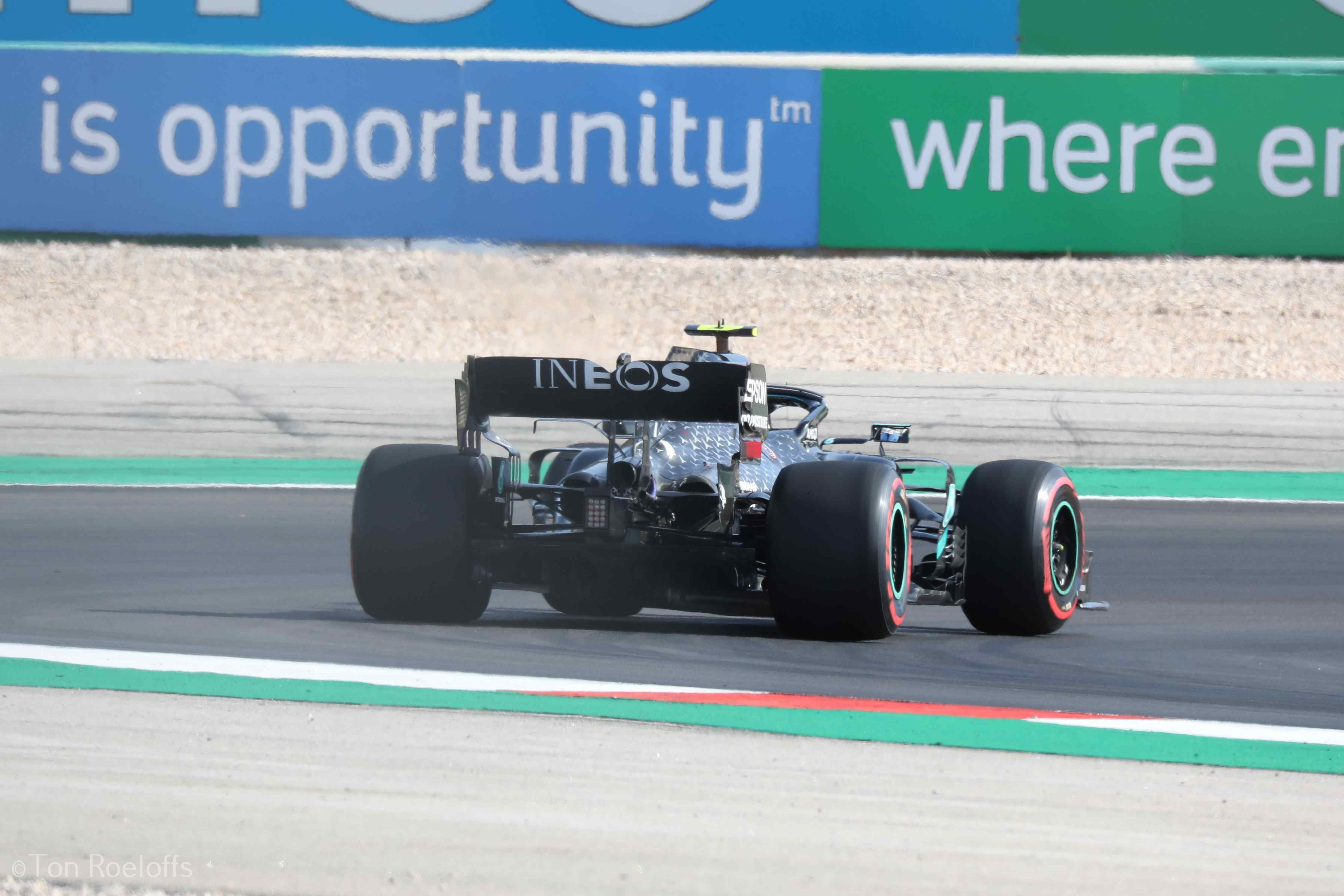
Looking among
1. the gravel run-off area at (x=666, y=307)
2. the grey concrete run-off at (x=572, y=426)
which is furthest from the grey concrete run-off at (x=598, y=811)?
the gravel run-off area at (x=666, y=307)

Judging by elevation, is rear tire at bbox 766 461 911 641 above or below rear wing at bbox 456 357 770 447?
below

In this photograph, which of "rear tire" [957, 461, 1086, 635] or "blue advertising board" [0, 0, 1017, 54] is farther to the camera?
"blue advertising board" [0, 0, 1017, 54]

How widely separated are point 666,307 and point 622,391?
506 inches

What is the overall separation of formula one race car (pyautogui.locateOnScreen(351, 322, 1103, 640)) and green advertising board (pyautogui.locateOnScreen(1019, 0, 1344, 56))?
→ 38.0 feet

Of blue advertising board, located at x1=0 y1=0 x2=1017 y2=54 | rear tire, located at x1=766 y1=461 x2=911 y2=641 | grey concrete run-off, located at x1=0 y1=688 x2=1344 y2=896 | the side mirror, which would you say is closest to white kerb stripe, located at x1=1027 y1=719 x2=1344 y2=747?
grey concrete run-off, located at x1=0 y1=688 x2=1344 y2=896

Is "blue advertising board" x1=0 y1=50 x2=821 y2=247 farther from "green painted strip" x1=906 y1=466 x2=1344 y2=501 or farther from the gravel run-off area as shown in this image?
"green painted strip" x1=906 y1=466 x2=1344 y2=501

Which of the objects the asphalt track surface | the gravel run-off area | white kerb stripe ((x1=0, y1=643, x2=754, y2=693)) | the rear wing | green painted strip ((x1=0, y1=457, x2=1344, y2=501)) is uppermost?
the gravel run-off area

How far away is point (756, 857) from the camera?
151 inches

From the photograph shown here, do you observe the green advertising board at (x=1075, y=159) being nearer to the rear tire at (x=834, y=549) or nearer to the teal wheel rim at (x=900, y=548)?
the teal wheel rim at (x=900, y=548)

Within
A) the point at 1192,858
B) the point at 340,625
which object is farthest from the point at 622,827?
the point at 340,625

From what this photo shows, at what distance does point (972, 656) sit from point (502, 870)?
3.36m

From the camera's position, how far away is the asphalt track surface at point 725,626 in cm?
602

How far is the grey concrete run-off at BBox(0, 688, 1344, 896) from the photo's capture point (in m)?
3.74

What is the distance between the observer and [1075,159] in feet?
59.5
